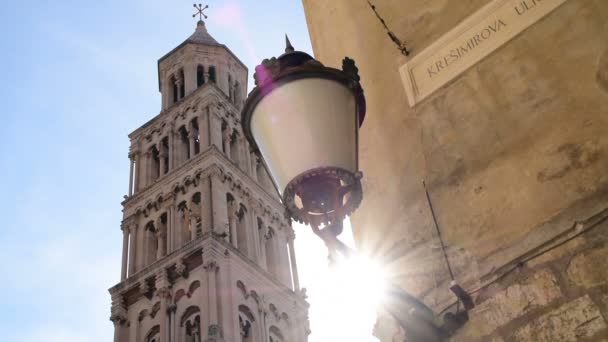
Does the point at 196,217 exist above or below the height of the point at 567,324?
above

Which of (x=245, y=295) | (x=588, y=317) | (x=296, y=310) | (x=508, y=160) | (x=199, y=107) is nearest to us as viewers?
(x=588, y=317)

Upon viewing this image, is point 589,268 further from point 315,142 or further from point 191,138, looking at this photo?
point 191,138

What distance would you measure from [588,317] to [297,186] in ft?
3.48

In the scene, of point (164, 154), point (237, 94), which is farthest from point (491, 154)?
point (237, 94)

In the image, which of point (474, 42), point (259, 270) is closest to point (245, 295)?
point (259, 270)

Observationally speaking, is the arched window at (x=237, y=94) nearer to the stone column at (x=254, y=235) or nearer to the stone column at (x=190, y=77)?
the stone column at (x=190, y=77)

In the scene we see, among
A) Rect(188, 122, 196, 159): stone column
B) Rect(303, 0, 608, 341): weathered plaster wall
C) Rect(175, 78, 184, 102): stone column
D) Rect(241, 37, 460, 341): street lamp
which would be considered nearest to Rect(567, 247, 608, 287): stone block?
Rect(303, 0, 608, 341): weathered plaster wall

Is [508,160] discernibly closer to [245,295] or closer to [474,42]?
[474,42]

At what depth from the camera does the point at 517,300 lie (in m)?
2.67

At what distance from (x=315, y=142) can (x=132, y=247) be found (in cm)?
2316

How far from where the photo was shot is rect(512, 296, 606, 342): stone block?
2.45 metres

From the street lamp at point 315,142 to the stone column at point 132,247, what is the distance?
22.1 metres

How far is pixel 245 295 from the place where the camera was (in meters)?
22.0

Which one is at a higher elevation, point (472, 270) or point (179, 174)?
point (179, 174)
